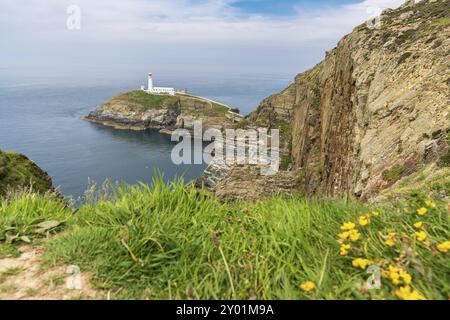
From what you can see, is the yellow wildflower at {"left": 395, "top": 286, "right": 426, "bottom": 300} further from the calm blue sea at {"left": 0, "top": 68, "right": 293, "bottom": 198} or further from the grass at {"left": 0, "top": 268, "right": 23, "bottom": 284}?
the calm blue sea at {"left": 0, "top": 68, "right": 293, "bottom": 198}

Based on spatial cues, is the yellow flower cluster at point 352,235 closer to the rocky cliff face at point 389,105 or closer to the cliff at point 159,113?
the rocky cliff face at point 389,105

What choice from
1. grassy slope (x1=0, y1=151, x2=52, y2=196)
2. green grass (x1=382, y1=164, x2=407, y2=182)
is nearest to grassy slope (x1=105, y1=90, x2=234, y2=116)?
grassy slope (x1=0, y1=151, x2=52, y2=196)

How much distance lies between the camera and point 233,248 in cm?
393

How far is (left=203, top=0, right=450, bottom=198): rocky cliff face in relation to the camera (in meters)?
12.2

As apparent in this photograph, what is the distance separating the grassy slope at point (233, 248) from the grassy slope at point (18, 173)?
58.6 feet

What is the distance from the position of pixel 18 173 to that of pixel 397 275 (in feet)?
84.5

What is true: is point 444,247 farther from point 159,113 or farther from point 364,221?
point 159,113

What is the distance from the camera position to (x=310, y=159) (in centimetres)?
3875

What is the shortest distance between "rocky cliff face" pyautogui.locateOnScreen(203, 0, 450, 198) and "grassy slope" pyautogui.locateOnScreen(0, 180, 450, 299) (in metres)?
4.22

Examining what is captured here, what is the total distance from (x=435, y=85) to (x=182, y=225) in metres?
14.5

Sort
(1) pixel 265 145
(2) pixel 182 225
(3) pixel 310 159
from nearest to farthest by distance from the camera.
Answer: (2) pixel 182 225, (3) pixel 310 159, (1) pixel 265 145

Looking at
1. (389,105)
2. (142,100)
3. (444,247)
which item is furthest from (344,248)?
(142,100)

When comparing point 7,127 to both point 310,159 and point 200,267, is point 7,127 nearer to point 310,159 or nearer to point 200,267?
point 310,159
